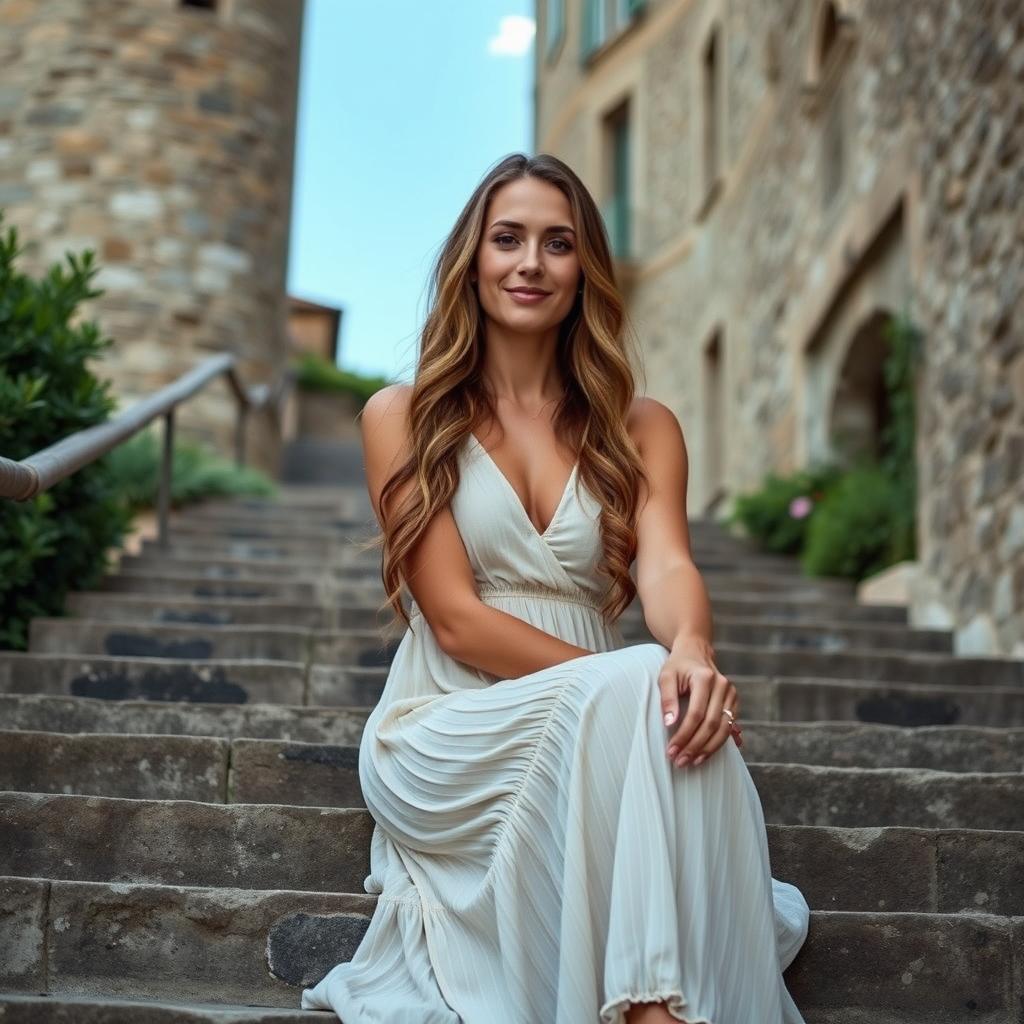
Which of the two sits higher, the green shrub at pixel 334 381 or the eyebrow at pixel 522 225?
the green shrub at pixel 334 381

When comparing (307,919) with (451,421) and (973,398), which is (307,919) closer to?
(451,421)

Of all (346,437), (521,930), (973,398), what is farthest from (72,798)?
(346,437)

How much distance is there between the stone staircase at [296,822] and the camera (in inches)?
90.2

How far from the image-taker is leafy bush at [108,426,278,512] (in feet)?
23.4

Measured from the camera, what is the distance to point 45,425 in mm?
4316

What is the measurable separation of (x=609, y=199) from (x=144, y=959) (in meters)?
13.6

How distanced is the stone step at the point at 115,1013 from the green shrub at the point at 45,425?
2082 millimetres

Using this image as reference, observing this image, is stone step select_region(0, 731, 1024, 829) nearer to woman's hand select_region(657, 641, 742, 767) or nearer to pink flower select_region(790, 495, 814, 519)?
woman's hand select_region(657, 641, 742, 767)

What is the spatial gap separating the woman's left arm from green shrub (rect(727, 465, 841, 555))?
4.49 metres

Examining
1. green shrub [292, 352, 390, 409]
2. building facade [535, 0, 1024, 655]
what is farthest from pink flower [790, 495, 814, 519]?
green shrub [292, 352, 390, 409]

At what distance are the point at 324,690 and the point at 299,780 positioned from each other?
0.87 metres

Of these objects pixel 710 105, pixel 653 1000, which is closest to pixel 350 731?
pixel 653 1000

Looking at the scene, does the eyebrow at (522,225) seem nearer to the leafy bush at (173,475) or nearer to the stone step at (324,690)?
the stone step at (324,690)

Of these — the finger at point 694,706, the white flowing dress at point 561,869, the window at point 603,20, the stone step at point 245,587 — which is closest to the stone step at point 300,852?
the white flowing dress at point 561,869
